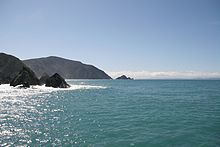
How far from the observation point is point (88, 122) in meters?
30.0

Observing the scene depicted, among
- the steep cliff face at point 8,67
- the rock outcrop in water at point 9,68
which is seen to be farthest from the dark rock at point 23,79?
the steep cliff face at point 8,67

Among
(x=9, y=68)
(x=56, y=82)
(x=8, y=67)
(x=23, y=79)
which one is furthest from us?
(x=8, y=67)

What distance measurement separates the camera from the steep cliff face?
148075mm

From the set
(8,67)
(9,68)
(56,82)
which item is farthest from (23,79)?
(8,67)

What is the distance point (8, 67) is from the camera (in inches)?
6004

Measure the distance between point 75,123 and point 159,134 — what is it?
11.9 m

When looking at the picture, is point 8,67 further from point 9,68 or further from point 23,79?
point 23,79

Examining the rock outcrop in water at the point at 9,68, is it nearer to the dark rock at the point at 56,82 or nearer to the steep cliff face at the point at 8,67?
the steep cliff face at the point at 8,67

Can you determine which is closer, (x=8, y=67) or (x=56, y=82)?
(x=56, y=82)

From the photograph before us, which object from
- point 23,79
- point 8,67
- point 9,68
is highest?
point 8,67

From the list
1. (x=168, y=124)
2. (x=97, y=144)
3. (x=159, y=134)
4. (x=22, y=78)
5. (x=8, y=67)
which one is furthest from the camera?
(x=8, y=67)

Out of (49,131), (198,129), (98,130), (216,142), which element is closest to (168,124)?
(198,129)

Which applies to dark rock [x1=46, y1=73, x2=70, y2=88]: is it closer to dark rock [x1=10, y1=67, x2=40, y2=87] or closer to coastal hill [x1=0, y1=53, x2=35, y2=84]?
dark rock [x1=10, y1=67, x2=40, y2=87]

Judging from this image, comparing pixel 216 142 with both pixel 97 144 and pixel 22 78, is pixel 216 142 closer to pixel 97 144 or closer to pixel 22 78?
pixel 97 144
